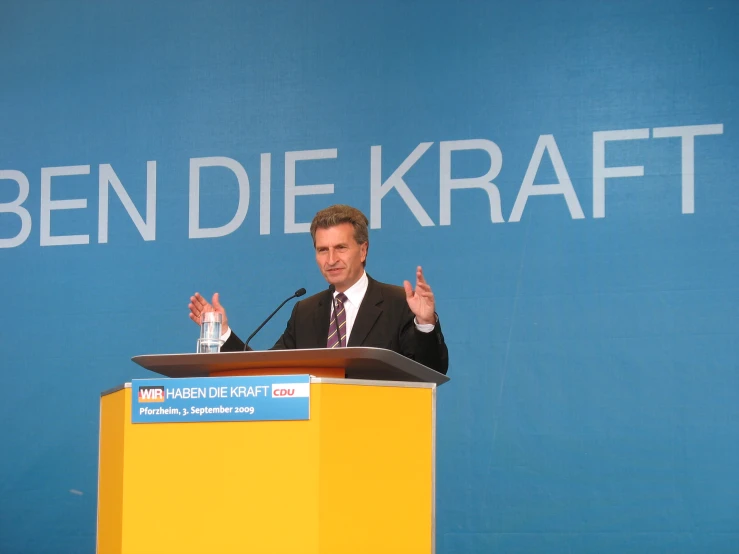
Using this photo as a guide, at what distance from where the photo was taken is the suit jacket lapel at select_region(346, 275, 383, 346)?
327cm

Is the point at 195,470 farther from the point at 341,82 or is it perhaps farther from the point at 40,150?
the point at 40,150

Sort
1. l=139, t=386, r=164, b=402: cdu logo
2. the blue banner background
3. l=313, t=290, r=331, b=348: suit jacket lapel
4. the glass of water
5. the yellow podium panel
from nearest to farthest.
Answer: the yellow podium panel → l=139, t=386, r=164, b=402: cdu logo → the glass of water → l=313, t=290, r=331, b=348: suit jacket lapel → the blue banner background

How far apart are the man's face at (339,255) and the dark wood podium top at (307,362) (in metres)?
0.84

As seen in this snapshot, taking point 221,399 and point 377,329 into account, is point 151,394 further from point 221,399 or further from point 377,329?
point 377,329

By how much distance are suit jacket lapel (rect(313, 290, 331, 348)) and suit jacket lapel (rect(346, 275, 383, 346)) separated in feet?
0.48

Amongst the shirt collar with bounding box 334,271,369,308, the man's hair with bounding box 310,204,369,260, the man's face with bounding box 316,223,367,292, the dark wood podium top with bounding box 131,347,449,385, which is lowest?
the dark wood podium top with bounding box 131,347,449,385

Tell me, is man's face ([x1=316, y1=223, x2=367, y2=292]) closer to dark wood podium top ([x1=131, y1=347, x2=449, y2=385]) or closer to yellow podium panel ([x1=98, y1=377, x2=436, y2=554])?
dark wood podium top ([x1=131, y1=347, x2=449, y2=385])

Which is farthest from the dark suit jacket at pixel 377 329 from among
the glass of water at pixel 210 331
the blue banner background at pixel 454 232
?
the blue banner background at pixel 454 232

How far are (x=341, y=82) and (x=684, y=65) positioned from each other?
1.70m

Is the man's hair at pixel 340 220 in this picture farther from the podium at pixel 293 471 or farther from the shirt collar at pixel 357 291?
the podium at pixel 293 471

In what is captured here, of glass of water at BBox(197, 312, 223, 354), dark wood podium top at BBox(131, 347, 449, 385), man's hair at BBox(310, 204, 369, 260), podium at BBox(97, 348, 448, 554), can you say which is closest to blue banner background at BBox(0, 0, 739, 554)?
man's hair at BBox(310, 204, 369, 260)

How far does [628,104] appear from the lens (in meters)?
4.72

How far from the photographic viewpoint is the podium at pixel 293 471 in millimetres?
2260

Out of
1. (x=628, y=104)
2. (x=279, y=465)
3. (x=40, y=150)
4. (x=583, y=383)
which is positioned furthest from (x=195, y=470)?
(x=40, y=150)
